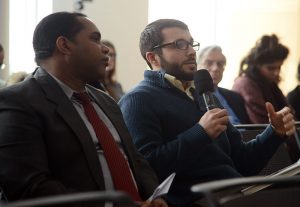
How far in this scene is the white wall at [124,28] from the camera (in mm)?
6148

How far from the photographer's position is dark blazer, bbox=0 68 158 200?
2.17 metres

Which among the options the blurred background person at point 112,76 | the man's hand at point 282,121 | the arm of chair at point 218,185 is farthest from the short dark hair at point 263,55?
the arm of chair at point 218,185

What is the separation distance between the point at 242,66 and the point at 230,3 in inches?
105

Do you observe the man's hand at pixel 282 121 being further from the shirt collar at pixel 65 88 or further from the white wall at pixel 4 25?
the white wall at pixel 4 25

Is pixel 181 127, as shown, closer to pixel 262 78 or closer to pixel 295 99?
pixel 262 78

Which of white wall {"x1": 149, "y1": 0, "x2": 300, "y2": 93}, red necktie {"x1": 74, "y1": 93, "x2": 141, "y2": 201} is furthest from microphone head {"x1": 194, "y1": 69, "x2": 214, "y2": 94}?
white wall {"x1": 149, "y1": 0, "x2": 300, "y2": 93}

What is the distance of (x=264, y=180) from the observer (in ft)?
5.32

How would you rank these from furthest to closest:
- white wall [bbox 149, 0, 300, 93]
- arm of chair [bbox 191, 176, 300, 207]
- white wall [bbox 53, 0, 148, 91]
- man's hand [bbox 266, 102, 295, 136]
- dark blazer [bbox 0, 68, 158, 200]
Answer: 1. white wall [bbox 149, 0, 300, 93]
2. white wall [bbox 53, 0, 148, 91]
3. man's hand [bbox 266, 102, 295, 136]
4. dark blazer [bbox 0, 68, 158, 200]
5. arm of chair [bbox 191, 176, 300, 207]

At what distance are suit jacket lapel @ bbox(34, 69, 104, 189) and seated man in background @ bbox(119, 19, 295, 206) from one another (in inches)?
17.7

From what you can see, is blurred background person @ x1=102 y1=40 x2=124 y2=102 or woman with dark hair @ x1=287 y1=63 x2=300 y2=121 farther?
blurred background person @ x1=102 y1=40 x2=124 y2=102

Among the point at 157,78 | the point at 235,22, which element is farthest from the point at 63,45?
the point at 235,22

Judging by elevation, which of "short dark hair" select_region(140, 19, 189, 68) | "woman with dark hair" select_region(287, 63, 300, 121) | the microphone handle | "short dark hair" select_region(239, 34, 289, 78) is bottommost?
"woman with dark hair" select_region(287, 63, 300, 121)

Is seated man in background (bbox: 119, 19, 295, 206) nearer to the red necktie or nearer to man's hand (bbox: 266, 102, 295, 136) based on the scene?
man's hand (bbox: 266, 102, 295, 136)

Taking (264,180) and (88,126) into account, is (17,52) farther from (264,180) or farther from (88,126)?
(264,180)
